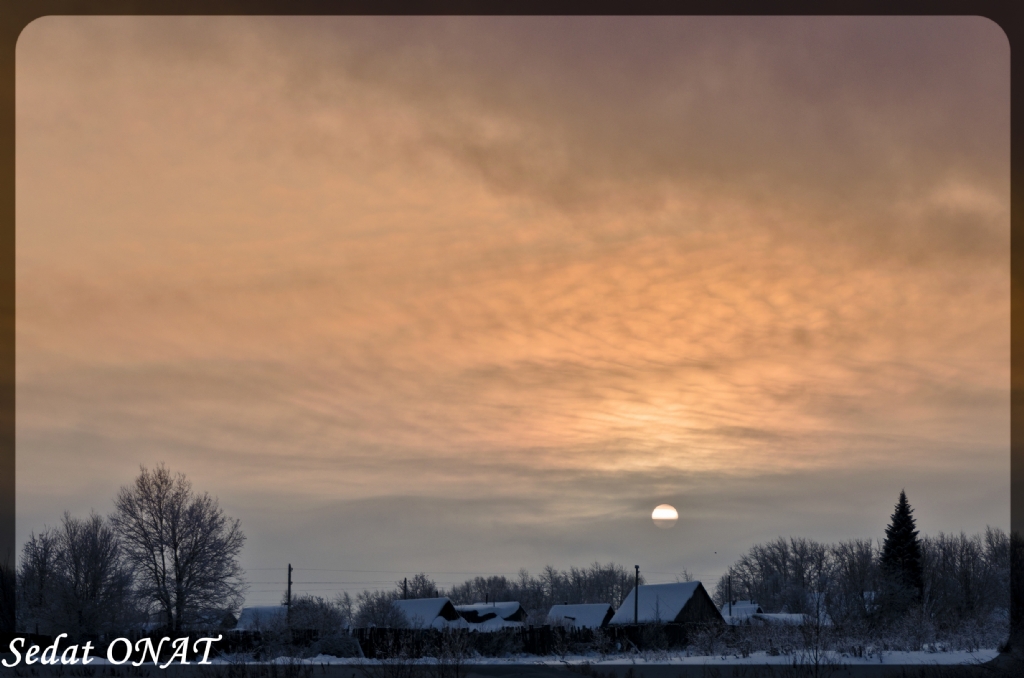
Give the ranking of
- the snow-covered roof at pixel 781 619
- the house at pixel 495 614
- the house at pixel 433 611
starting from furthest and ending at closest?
1. the house at pixel 495 614
2. the house at pixel 433 611
3. the snow-covered roof at pixel 781 619

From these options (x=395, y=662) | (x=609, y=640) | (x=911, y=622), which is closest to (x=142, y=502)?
(x=609, y=640)

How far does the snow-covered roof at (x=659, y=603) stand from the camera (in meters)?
67.9

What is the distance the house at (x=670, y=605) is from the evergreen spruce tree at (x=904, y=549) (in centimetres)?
1350

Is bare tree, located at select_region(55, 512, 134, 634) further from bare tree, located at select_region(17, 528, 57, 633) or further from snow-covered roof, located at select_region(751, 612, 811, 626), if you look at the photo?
snow-covered roof, located at select_region(751, 612, 811, 626)

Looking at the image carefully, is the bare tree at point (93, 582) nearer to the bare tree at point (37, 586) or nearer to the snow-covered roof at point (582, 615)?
the bare tree at point (37, 586)

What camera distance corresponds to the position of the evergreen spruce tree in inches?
2586

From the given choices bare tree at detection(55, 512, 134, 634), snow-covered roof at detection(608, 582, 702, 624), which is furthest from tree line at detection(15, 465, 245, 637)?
snow-covered roof at detection(608, 582, 702, 624)

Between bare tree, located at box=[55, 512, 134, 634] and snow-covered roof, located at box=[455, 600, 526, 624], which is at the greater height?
bare tree, located at box=[55, 512, 134, 634]

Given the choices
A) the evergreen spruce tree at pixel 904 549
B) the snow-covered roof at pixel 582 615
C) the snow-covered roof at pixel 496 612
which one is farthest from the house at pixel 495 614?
the evergreen spruce tree at pixel 904 549

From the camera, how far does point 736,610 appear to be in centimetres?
10100

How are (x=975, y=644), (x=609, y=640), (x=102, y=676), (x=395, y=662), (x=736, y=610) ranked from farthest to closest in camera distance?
(x=736, y=610), (x=609, y=640), (x=975, y=644), (x=102, y=676), (x=395, y=662)

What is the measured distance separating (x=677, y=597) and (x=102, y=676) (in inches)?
1961

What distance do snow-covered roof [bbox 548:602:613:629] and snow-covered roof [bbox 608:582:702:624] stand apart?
6118 mm

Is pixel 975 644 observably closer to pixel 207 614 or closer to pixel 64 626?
pixel 207 614
